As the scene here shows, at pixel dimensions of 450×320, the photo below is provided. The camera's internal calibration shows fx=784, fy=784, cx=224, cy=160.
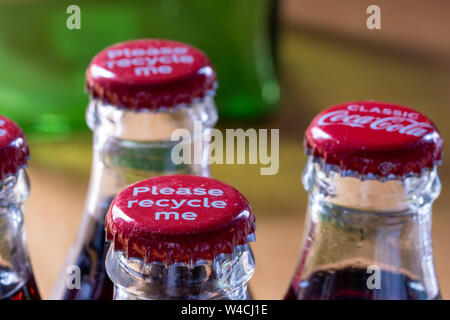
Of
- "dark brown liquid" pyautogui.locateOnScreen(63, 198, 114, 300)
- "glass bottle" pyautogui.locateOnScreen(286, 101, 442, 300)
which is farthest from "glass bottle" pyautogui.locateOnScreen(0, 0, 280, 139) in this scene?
"glass bottle" pyautogui.locateOnScreen(286, 101, 442, 300)

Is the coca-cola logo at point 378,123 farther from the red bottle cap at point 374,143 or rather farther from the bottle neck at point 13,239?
the bottle neck at point 13,239

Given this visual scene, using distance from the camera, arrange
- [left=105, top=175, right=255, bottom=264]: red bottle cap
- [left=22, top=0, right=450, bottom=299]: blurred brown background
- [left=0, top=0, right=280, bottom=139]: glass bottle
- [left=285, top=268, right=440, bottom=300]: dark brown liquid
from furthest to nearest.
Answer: [left=0, top=0, right=280, bottom=139]: glass bottle
[left=22, top=0, right=450, bottom=299]: blurred brown background
[left=285, top=268, right=440, bottom=300]: dark brown liquid
[left=105, top=175, right=255, bottom=264]: red bottle cap

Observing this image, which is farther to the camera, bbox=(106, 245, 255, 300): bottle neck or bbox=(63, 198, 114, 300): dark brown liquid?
bbox=(63, 198, 114, 300): dark brown liquid

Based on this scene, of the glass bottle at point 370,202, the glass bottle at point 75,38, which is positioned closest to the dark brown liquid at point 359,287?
the glass bottle at point 370,202

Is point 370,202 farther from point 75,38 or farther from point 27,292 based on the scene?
point 75,38

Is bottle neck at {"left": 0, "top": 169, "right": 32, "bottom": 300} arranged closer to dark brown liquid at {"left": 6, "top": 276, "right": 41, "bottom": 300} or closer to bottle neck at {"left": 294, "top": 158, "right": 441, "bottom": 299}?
Answer: dark brown liquid at {"left": 6, "top": 276, "right": 41, "bottom": 300}

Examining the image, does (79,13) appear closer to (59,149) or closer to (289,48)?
(59,149)

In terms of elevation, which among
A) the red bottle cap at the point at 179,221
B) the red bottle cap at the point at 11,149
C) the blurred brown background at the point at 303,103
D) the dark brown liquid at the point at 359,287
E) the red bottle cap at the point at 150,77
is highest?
the red bottle cap at the point at 150,77

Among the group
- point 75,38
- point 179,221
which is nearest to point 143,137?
point 179,221

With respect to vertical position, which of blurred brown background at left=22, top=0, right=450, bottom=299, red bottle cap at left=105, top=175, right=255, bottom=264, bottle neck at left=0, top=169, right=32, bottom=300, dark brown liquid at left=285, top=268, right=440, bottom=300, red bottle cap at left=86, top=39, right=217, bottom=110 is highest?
red bottle cap at left=86, top=39, right=217, bottom=110
